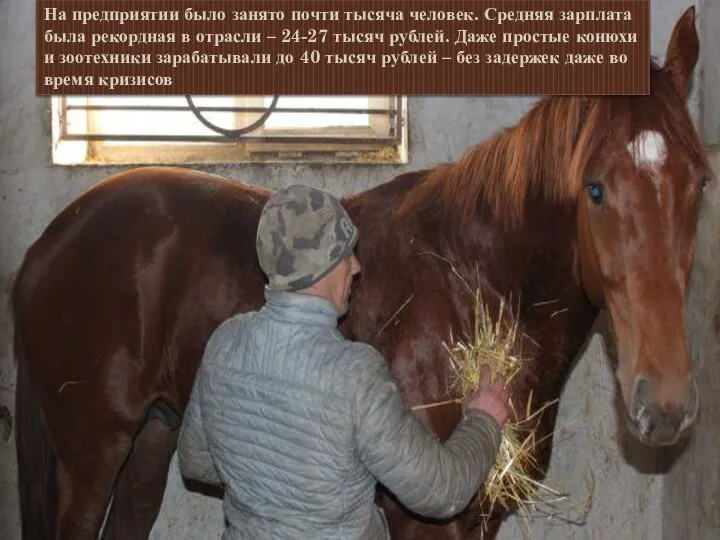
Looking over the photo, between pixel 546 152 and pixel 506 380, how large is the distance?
0.69m

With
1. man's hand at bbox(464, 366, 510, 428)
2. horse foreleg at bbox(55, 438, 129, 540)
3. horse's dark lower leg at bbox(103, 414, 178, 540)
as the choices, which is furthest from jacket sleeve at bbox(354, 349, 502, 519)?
horse's dark lower leg at bbox(103, 414, 178, 540)

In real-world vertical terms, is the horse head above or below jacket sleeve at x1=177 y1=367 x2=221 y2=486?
above

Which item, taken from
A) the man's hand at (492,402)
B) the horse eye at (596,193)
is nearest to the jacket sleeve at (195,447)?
the man's hand at (492,402)

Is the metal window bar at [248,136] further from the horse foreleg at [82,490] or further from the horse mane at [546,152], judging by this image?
the horse foreleg at [82,490]

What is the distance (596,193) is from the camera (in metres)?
2.58

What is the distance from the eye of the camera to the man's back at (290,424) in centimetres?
186

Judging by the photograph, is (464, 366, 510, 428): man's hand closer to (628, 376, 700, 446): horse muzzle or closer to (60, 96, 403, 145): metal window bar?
(628, 376, 700, 446): horse muzzle

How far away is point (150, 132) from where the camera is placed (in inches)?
167

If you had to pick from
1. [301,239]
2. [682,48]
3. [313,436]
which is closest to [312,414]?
[313,436]

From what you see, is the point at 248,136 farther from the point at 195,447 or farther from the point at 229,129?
the point at 195,447

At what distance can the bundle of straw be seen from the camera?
8.89ft

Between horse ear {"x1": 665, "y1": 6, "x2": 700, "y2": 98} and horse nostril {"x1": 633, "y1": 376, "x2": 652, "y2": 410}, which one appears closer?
horse nostril {"x1": 633, "y1": 376, "x2": 652, "y2": 410}

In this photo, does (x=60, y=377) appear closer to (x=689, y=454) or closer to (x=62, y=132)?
(x=62, y=132)

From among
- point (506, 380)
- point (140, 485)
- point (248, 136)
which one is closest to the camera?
point (506, 380)
